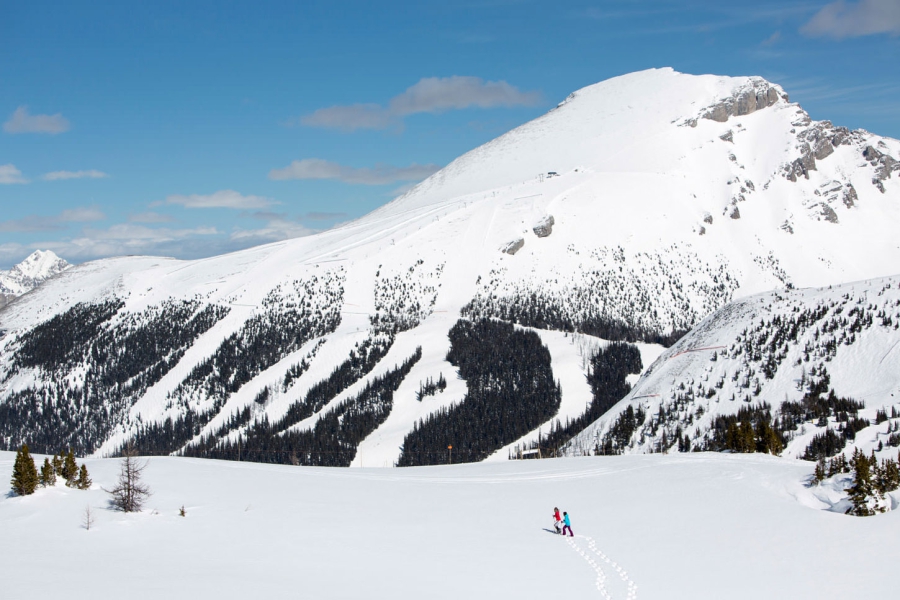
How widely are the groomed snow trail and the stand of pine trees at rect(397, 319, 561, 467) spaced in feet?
348

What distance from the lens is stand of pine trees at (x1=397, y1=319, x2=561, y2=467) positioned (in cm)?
14938

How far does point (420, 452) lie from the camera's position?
14838 centimetres

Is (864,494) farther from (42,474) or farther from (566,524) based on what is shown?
(42,474)

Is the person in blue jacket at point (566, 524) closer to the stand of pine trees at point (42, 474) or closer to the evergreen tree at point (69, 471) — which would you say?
the stand of pine trees at point (42, 474)

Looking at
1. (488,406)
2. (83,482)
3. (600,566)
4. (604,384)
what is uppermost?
(604,384)

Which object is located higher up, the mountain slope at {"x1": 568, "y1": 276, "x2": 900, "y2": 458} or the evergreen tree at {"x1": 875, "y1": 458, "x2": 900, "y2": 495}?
the mountain slope at {"x1": 568, "y1": 276, "x2": 900, "y2": 458}

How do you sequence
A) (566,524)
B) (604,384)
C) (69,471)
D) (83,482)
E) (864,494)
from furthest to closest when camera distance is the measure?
1. (604,384)
2. (69,471)
3. (83,482)
4. (864,494)
5. (566,524)

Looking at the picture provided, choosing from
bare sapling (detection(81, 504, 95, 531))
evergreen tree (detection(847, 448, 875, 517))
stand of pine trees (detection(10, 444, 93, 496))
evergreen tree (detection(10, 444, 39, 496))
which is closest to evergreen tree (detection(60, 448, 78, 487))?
stand of pine trees (detection(10, 444, 93, 496))

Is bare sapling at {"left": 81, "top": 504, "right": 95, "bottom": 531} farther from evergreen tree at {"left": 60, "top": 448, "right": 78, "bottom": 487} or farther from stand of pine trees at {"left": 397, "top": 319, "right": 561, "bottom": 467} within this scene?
stand of pine trees at {"left": 397, "top": 319, "right": 561, "bottom": 467}

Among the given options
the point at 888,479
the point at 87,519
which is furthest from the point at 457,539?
the point at 888,479

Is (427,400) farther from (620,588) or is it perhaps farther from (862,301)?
(620,588)

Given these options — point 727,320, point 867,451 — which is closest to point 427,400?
point 727,320

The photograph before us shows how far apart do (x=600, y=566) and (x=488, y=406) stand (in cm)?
13110

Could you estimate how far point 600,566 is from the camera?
34.9 meters
